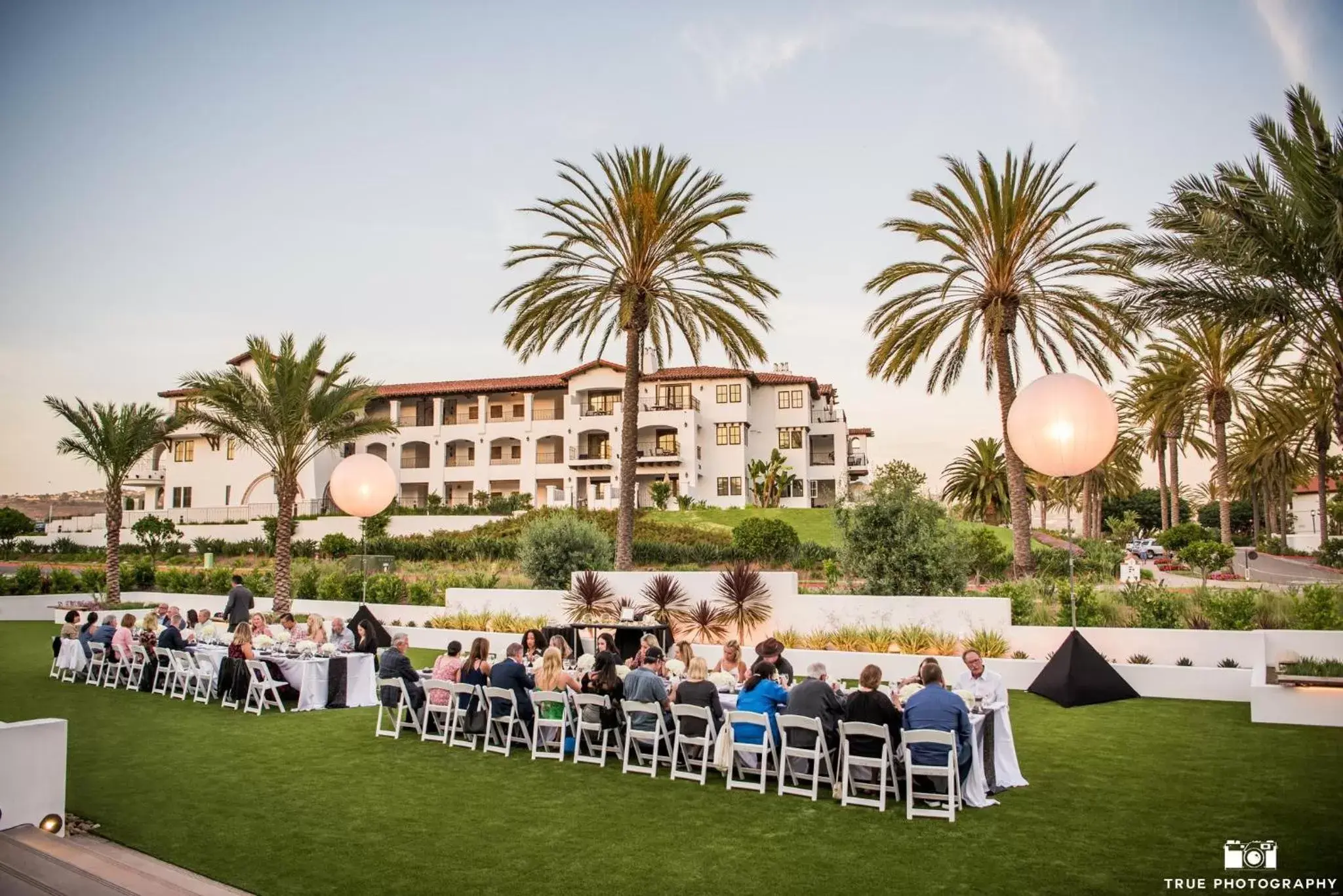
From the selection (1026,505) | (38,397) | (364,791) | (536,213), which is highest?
(536,213)

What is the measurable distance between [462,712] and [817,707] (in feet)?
17.4

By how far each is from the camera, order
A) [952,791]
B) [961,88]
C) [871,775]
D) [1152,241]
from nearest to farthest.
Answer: [952,791]
[871,775]
[1152,241]
[961,88]

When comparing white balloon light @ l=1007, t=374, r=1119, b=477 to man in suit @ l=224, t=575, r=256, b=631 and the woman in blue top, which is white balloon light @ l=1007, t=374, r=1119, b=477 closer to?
the woman in blue top

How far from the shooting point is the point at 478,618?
23.5 m

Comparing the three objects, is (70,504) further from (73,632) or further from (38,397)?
(73,632)

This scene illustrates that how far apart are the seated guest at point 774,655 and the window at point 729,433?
44937 mm

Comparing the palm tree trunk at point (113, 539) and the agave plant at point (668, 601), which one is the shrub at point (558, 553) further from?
the palm tree trunk at point (113, 539)

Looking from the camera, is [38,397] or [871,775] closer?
[871,775]

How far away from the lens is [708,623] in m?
19.8

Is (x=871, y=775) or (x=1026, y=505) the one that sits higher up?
(x=1026, y=505)

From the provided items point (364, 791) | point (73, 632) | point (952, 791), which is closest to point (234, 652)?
point (73, 632)

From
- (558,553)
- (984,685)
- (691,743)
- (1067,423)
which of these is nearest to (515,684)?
(691,743)

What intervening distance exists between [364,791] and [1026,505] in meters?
20.5

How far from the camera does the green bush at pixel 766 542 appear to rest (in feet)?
108
